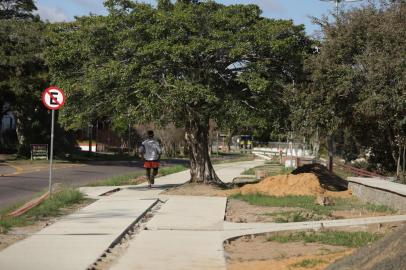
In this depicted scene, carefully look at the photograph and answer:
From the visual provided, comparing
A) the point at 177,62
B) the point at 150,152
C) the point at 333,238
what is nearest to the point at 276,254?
the point at 333,238

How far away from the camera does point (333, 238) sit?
10.5 metres

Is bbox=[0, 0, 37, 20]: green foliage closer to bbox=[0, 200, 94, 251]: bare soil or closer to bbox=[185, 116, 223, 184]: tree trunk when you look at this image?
bbox=[185, 116, 223, 184]: tree trunk

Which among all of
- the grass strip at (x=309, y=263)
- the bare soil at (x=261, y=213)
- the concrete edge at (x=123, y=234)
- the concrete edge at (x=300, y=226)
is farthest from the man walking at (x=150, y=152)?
the grass strip at (x=309, y=263)

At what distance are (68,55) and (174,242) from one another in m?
9.92

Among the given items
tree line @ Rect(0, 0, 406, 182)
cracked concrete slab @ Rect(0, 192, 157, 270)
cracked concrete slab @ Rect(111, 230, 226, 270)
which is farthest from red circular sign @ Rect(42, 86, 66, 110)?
cracked concrete slab @ Rect(111, 230, 226, 270)

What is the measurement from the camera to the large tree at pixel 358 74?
19359mm

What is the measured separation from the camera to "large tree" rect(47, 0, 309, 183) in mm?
17109

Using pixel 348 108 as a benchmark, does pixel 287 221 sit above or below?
below

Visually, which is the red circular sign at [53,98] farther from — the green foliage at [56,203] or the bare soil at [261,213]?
the bare soil at [261,213]

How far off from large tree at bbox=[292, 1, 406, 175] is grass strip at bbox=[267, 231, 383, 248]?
8698 millimetres

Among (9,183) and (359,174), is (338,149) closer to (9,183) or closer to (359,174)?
(359,174)

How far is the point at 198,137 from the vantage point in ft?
66.3

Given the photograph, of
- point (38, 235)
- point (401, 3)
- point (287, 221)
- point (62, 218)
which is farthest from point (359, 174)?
point (38, 235)

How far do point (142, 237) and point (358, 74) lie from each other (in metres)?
11.6
